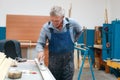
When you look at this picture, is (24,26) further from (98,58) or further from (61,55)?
(61,55)

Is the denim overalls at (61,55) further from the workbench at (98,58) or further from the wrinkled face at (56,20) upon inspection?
the workbench at (98,58)

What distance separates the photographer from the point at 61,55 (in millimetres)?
2822

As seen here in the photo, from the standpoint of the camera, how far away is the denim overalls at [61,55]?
2793mm

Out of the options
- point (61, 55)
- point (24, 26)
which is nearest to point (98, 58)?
point (24, 26)

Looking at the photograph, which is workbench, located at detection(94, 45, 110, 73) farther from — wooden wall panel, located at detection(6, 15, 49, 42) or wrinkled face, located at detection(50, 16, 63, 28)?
wrinkled face, located at detection(50, 16, 63, 28)

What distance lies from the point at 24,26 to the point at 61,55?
3.39 meters

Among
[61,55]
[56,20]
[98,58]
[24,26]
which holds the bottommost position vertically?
[98,58]

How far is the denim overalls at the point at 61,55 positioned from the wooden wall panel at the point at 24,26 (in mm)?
3143

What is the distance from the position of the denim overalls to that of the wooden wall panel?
3.14m

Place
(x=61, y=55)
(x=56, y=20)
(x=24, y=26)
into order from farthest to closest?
(x=24, y=26), (x=61, y=55), (x=56, y=20)

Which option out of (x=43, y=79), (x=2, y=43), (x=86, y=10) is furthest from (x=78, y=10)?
(x=43, y=79)

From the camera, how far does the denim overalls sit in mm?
2793

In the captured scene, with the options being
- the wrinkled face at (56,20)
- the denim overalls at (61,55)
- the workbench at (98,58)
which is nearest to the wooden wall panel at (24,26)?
the workbench at (98,58)

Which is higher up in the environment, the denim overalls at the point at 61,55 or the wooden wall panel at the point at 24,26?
the wooden wall panel at the point at 24,26
